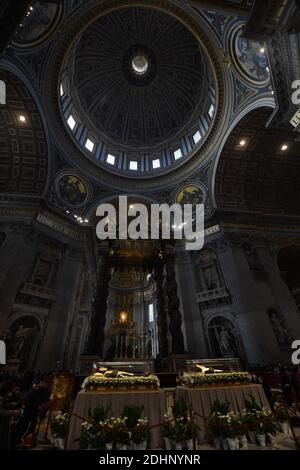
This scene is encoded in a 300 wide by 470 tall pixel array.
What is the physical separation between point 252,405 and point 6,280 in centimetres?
1403

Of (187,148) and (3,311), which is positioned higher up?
(187,148)

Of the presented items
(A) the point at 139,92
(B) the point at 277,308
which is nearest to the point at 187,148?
(A) the point at 139,92

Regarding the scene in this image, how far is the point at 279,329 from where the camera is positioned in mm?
13398

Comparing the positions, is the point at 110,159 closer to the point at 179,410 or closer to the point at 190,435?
the point at 179,410

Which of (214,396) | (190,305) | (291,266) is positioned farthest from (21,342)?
(291,266)

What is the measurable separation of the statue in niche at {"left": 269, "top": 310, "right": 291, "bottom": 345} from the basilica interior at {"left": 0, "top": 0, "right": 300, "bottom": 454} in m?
0.07

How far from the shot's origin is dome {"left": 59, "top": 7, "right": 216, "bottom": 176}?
22.3 m

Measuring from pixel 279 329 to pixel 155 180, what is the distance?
56.3ft

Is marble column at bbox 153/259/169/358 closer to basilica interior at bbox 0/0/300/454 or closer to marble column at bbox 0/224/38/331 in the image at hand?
basilica interior at bbox 0/0/300/454

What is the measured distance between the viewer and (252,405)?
5.24 metres

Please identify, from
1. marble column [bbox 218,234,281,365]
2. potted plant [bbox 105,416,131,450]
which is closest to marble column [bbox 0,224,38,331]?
potted plant [bbox 105,416,131,450]

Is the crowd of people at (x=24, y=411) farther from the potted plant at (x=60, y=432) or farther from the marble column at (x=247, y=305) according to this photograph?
the marble column at (x=247, y=305)

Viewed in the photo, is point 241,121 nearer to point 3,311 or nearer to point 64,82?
point 64,82

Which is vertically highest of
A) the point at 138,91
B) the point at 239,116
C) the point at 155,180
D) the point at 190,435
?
the point at 138,91
